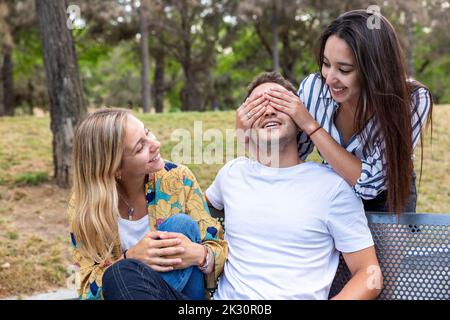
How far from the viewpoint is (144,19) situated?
51.1ft

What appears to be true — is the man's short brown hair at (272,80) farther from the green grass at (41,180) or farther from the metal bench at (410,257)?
the green grass at (41,180)

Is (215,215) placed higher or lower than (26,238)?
higher

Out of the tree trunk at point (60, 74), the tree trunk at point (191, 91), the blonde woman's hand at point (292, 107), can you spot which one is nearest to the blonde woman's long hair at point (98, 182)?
the blonde woman's hand at point (292, 107)

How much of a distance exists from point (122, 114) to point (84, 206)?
0.39m

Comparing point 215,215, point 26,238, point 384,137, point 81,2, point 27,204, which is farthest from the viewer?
point 81,2

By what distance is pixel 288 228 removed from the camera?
2.34 metres

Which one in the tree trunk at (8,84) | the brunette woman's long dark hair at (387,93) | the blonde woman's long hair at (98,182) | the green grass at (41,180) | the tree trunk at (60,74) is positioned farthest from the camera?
the tree trunk at (8,84)

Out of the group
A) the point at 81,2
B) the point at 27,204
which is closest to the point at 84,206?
the point at 27,204

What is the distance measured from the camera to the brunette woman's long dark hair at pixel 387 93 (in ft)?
7.21

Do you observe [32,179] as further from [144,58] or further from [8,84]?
[8,84]

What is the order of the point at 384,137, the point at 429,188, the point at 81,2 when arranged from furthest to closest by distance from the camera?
1. the point at 81,2
2. the point at 429,188
3. the point at 384,137
